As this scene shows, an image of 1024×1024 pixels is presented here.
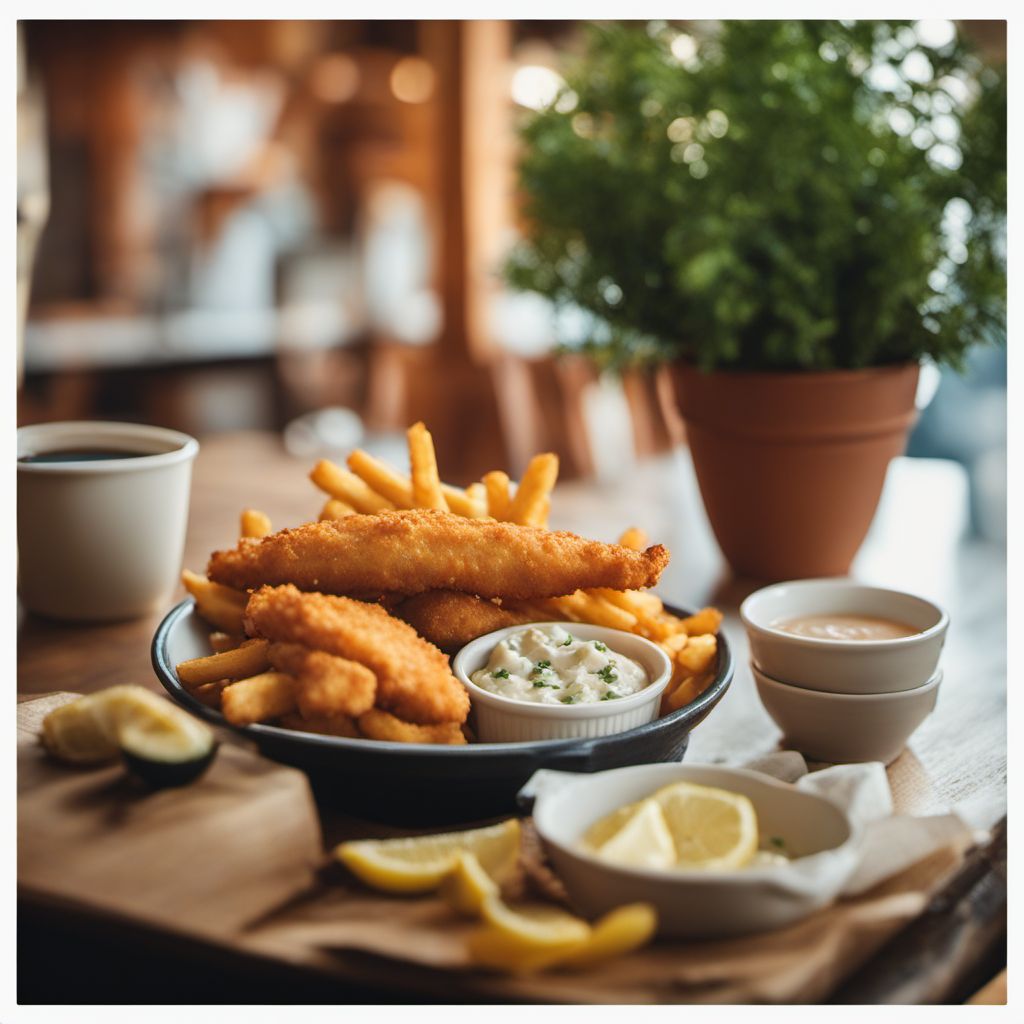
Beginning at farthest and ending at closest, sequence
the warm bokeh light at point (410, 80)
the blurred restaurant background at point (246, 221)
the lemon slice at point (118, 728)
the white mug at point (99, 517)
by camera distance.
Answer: the warm bokeh light at point (410, 80) < the blurred restaurant background at point (246, 221) < the white mug at point (99, 517) < the lemon slice at point (118, 728)

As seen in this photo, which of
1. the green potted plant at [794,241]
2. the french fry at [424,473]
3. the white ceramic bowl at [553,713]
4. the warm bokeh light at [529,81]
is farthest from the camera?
the warm bokeh light at [529,81]

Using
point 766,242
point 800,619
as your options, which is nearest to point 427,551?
point 800,619

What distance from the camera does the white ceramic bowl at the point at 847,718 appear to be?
139 centimetres

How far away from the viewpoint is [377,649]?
119 centimetres

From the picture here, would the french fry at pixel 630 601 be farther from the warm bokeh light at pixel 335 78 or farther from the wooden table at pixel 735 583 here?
the warm bokeh light at pixel 335 78

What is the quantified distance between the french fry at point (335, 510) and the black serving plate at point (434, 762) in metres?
0.38

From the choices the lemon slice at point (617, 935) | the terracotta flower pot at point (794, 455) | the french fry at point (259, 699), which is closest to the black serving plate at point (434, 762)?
the french fry at point (259, 699)

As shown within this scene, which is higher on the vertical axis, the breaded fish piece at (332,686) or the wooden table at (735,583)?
the breaded fish piece at (332,686)

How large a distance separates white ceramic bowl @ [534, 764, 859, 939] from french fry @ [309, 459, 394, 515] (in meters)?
0.62

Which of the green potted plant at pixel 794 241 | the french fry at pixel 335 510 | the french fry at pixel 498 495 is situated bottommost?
the french fry at pixel 335 510

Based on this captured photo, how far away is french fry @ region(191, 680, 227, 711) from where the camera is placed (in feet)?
4.23

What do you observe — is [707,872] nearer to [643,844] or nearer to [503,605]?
[643,844]
